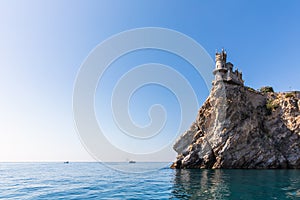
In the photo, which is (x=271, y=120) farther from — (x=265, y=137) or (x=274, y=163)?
(x=274, y=163)

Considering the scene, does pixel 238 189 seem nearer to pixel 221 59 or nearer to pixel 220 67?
pixel 220 67

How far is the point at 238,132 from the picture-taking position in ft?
180

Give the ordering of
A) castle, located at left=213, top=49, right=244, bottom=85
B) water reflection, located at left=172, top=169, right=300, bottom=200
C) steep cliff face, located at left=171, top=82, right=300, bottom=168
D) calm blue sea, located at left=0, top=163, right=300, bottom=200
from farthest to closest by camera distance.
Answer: castle, located at left=213, top=49, right=244, bottom=85
steep cliff face, located at left=171, top=82, right=300, bottom=168
calm blue sea, located at left=0, top=163, right=300, bottom=200
water reflection, located at left=172, top=169, right=300, bottom=200

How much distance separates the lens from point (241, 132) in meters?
54.8

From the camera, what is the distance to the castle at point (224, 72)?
63781 mm

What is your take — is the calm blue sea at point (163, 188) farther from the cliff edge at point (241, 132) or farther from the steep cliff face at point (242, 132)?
the cliff edge at point (241, 132)

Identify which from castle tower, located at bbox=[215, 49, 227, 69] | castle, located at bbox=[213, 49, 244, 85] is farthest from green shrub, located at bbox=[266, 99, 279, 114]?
castle tower, located at bbox=[215, 49, 227, 69]

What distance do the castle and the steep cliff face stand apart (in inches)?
77.5

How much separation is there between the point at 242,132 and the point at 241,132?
0.83 feet

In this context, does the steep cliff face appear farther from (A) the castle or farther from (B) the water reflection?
(B) the water reflection

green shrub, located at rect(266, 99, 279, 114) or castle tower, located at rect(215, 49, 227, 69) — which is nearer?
green shrub, located at rect(266, 99, 279, 114)

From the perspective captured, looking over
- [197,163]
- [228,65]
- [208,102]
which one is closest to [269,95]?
[228,65]

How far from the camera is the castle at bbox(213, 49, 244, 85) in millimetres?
63781

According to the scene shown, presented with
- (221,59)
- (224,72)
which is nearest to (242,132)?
(224,72)
